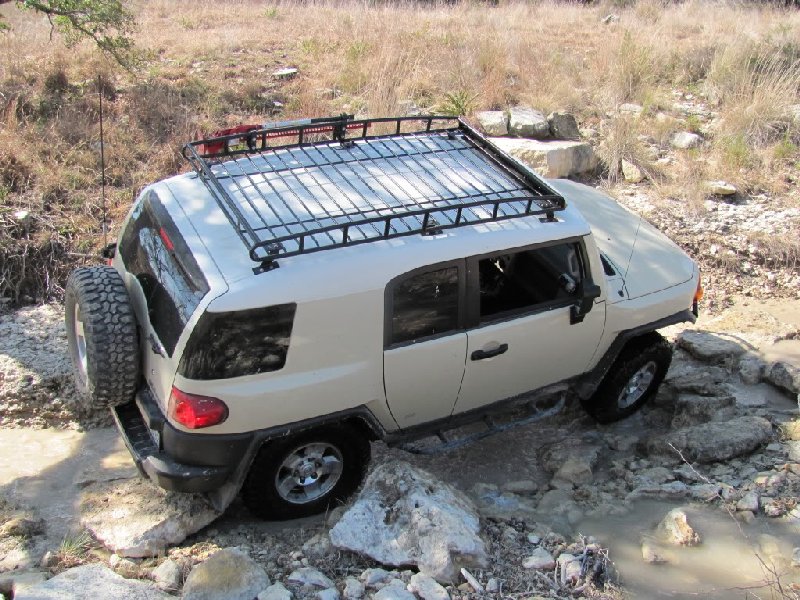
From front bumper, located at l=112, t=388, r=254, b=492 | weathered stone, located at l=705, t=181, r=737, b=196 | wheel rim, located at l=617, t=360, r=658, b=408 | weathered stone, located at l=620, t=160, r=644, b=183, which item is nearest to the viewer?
front bumper, located at l=112, t=388, r=254, b=492

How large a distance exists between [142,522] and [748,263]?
19.0ft

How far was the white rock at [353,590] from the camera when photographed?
362 cm

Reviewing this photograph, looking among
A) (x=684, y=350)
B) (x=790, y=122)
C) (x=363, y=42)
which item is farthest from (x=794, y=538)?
(x=363, y=42)

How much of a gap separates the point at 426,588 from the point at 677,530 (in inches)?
53.8

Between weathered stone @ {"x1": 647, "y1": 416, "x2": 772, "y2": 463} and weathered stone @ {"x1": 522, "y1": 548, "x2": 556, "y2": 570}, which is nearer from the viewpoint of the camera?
weathered stone @ {"x1": 522, "y1": 548, "x2": 556, "y2": 570}

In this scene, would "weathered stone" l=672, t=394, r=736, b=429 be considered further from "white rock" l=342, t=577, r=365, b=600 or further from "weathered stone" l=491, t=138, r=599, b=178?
"weathered stone" l=491, t=138, r=599, b=178

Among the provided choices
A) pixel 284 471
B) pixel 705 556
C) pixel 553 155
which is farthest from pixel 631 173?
pixel 284 471

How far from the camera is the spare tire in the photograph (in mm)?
4027

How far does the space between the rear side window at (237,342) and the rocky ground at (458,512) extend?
83 cm

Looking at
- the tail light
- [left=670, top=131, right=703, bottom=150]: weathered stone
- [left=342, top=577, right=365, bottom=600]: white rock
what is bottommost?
[left=342, top=577, right=365, bottom=600]: white rock

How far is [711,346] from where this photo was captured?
20.6ft

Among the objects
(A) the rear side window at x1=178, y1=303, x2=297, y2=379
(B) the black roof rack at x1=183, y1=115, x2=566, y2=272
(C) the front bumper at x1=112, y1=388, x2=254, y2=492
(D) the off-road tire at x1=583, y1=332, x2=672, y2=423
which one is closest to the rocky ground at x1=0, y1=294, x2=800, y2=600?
(D) the off-road tire at x1=583, y1=332, x2=672, y2=423

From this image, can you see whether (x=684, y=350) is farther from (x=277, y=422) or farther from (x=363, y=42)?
(x=363, y=42)

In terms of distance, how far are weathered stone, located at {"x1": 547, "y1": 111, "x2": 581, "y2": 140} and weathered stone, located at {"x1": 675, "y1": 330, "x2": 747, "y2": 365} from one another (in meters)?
3.34
